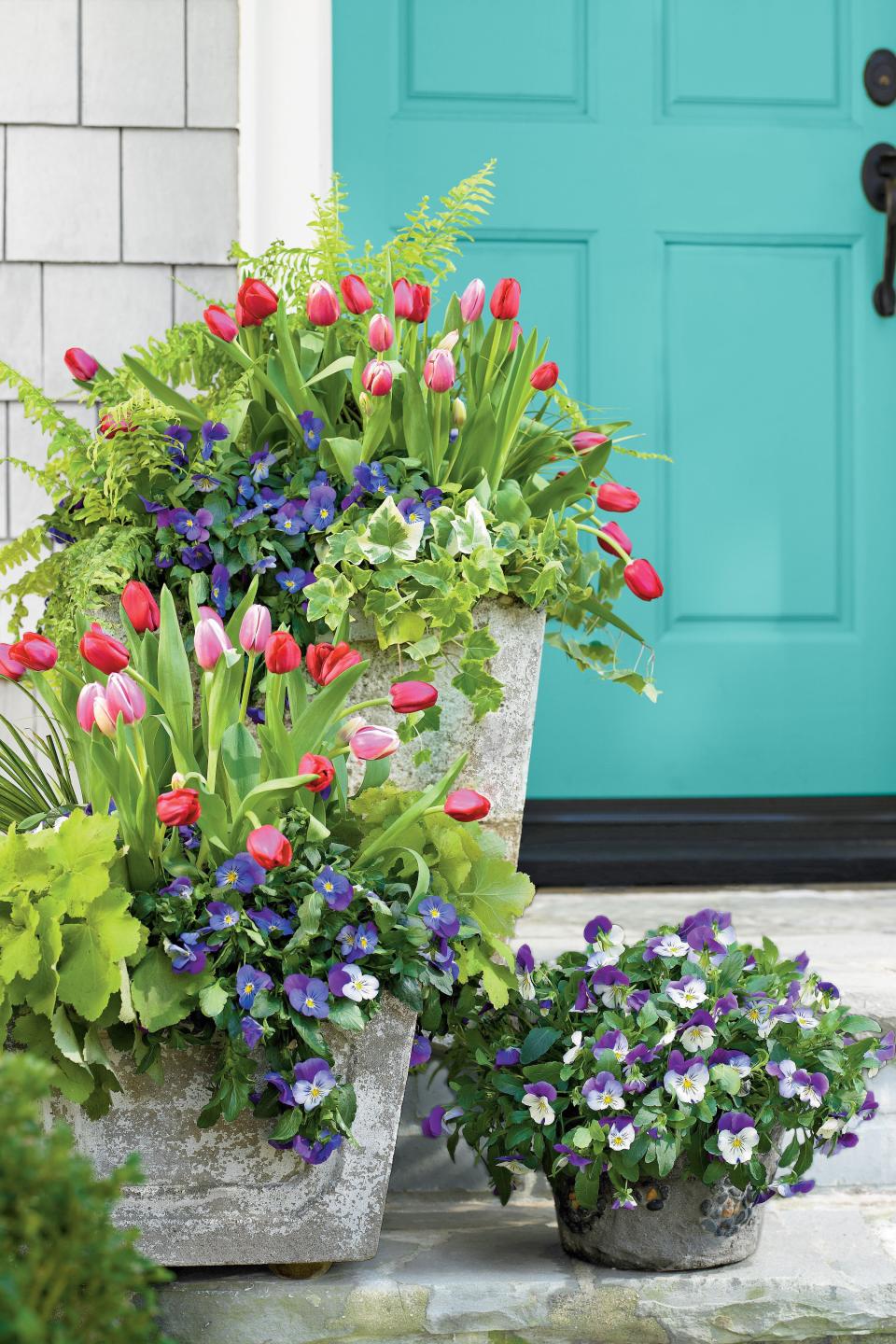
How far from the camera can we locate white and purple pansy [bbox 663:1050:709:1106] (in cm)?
126

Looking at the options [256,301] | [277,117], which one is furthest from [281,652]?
[277,117]

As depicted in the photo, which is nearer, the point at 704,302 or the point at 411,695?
the point at 411,695

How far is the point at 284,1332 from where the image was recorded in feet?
4.16

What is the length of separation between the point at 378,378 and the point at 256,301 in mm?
174

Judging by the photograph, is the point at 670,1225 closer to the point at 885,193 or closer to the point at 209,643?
the point at 209,643

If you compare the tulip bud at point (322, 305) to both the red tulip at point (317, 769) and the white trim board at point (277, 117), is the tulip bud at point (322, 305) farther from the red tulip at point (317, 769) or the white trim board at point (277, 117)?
the white trim board at point (277, 117)

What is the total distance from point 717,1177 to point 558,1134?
0.52 ft

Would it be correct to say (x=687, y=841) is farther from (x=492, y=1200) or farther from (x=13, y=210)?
(x=13, y=210)

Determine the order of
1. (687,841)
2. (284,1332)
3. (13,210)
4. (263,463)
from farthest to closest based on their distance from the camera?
(687,841)
(13,210)
(263,463)
(284,1332)

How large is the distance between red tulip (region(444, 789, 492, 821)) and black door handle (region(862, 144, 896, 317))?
167 centimetres

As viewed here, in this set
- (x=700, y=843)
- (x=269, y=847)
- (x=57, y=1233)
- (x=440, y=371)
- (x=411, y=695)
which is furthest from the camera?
(x=700, y=843)

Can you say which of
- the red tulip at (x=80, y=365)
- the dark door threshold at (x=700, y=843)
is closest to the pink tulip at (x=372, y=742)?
the red tulip at (x=80, y=365)

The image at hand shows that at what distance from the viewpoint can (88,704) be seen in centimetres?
121

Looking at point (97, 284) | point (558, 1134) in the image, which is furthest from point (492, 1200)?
point (97, 284)
